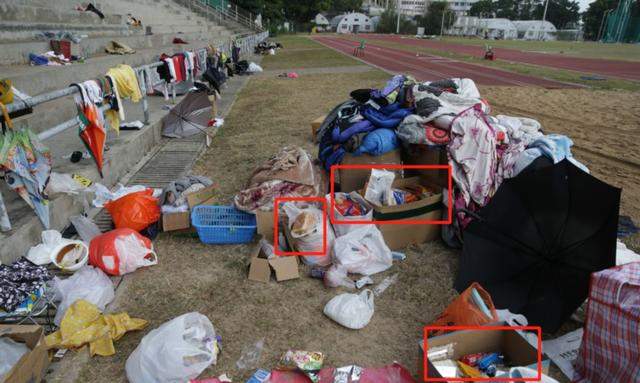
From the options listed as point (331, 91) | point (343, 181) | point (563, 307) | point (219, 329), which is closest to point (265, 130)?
point (343, 181)

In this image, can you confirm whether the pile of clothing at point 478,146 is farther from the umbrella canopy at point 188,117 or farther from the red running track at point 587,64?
the red running track at point 587,64

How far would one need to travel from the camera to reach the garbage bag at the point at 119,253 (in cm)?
305

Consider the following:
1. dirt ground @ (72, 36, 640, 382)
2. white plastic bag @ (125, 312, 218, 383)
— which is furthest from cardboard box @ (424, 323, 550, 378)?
white plastic bag @ (125, 312, 218, 383)

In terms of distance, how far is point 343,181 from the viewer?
425cm

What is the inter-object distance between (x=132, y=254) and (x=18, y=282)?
2.37ft

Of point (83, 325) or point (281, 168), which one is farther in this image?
point (281, 168)

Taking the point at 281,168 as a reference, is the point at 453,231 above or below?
below

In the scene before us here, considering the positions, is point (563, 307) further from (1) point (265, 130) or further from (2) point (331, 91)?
(2) point (331, 91)

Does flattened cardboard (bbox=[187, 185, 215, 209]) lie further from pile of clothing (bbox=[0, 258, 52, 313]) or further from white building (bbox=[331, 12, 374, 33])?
white building (bbox=[331, 12, 374, 33])

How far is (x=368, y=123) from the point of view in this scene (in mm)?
4289

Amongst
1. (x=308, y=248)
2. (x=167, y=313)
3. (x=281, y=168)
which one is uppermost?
(x=281, y=168)

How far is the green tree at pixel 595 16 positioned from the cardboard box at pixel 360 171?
84.1m

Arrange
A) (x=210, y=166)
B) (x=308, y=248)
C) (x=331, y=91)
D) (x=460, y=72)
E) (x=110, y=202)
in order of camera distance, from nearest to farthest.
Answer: (x=308, y=248), (x=110, y=202), (x=210, y=166), (x=331, y=91), (x=460, y=72)

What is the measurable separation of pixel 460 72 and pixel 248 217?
14.9m
